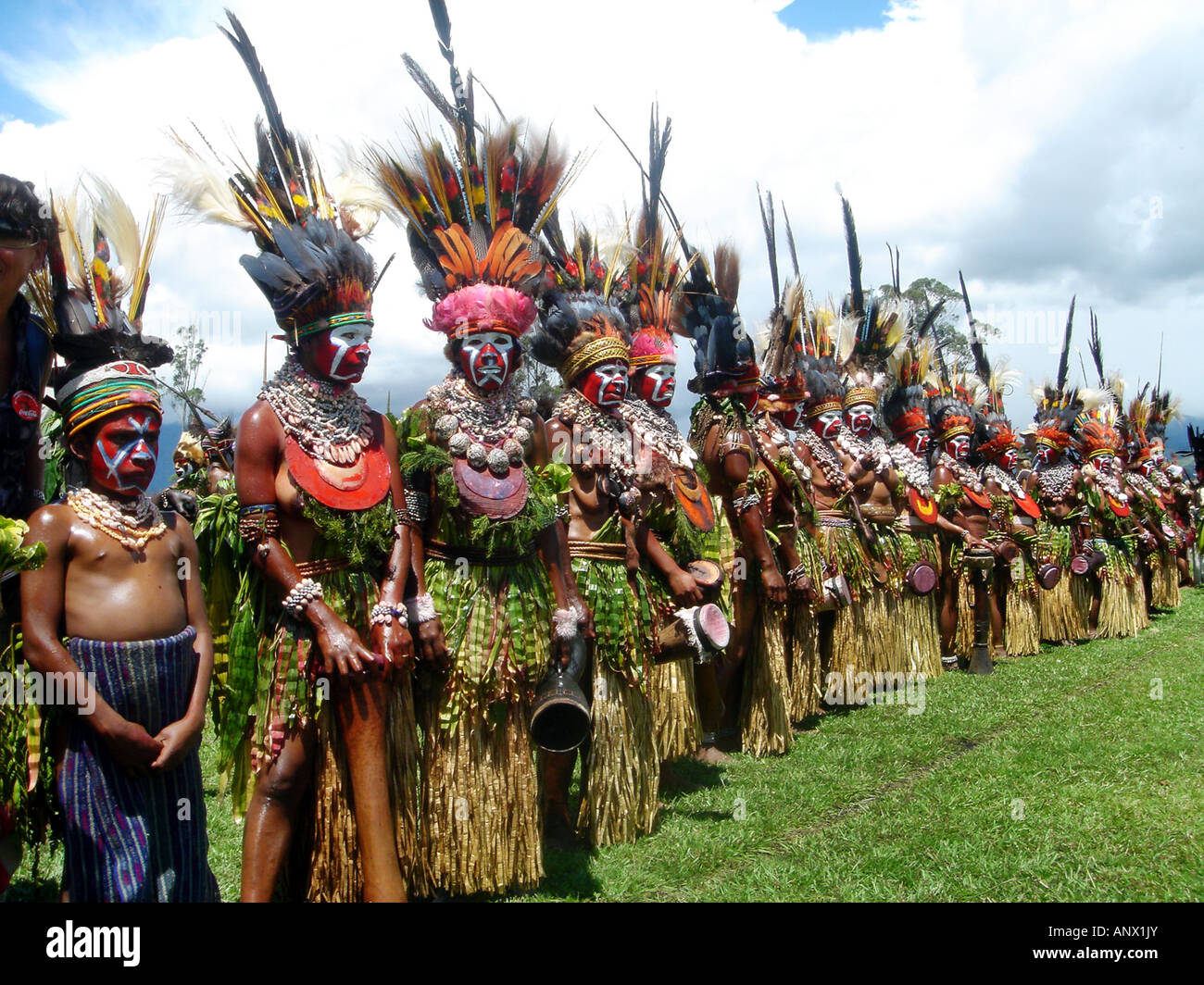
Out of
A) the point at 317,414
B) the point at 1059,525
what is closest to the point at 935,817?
the point at 317,414

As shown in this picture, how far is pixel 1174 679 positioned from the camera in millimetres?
7754

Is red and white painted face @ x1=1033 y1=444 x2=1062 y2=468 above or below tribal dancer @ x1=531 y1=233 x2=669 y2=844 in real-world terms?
above

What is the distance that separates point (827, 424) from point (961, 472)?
247cm

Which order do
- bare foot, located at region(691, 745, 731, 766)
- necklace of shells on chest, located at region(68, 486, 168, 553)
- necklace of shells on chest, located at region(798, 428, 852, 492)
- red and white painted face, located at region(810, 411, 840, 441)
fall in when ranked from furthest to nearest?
red and white painted face, located at region(810, 411, 840, 441), necklace of shells on chest, located at region(798, 428, 852, 492), bare foot, located at region(691, 745, 731, 766), necklace of shells on chest, located at region(68, 486, 168, 553)

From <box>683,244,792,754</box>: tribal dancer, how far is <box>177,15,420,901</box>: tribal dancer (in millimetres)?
2902

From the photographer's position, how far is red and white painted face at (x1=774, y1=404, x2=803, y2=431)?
23.7 ft

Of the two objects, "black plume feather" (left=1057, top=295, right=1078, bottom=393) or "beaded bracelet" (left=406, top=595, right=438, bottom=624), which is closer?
"beaded bracelet" (left=406, top=595, right=438, bottom=624)

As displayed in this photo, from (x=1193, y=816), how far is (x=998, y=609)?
18.4ft

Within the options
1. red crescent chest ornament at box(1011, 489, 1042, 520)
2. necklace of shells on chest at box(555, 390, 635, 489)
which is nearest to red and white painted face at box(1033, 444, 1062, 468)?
red crescent chest ornament at box(1011, 489, 1042, 520)

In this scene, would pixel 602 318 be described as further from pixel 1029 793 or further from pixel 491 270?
pixel 1029 793

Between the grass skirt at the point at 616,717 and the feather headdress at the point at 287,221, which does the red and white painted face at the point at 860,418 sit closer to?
the grass skirt at the point at 616,717

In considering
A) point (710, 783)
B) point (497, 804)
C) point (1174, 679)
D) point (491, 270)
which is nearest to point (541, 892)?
point (497, 804)

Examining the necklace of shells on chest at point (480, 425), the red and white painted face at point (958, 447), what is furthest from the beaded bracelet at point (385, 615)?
the red and white painted face at point (958, 447)

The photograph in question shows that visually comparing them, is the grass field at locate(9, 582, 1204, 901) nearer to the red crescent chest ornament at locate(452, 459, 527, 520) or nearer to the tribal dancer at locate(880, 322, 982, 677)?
the tribal dancer at locate(880, 322, 982, 677)
